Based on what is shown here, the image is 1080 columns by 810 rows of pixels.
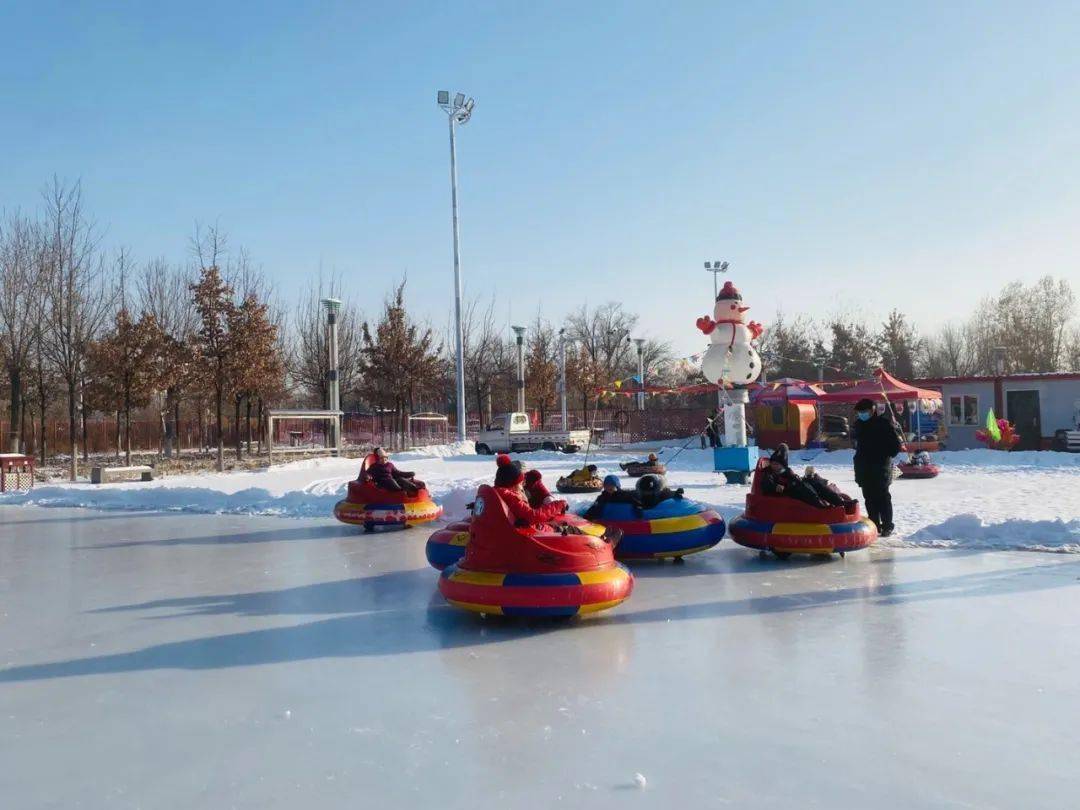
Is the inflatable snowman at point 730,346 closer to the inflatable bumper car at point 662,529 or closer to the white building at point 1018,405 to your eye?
the inflatable bumper car at point 662,529

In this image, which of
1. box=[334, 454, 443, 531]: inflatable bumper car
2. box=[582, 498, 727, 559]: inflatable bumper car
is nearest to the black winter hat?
box=[582, 498, 727, 559]: inflatable bumper car

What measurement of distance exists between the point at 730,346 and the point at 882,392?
771cm

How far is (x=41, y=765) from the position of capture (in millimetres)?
3984

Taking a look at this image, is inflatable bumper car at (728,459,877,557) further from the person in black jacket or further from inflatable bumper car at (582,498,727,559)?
the person in black jacket

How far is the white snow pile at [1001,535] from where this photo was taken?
9.63 m

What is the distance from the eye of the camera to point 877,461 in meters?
10.4

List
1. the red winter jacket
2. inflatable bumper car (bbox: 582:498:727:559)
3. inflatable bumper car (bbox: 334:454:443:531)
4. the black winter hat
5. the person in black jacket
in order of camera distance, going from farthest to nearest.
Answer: inflatable bumper car (bbox: 334:454:443:531) < the person in black jacket < the black winter hat < inflatable bumper car (bbox: 582:498:727:559) < the red winter jacket

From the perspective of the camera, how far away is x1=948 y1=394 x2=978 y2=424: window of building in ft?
89.5

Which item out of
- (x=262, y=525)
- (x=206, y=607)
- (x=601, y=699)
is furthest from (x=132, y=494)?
(x=601, y=699)

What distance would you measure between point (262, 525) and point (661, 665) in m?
9.38

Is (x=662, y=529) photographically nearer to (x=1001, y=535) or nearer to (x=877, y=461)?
(x=877, y=461)

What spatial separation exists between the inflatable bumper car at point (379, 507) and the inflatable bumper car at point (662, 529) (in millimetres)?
3720

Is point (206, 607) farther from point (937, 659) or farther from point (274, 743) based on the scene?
point (937, 659)

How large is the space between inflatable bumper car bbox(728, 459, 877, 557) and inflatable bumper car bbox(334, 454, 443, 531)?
15.8ft
